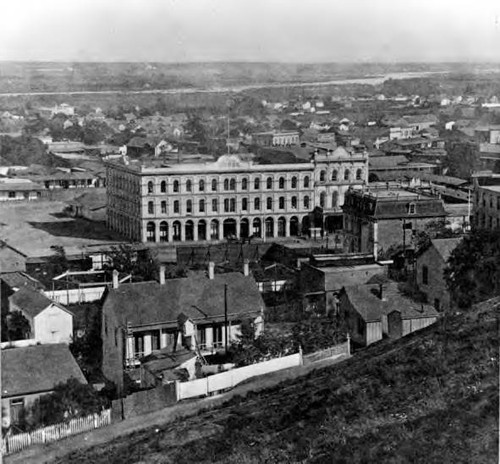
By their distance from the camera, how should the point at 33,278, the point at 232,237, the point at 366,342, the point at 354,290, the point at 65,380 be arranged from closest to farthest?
the point at 65,380
the point at 366,342
the point at 354,290
the point at 33,278
the point at 232,237

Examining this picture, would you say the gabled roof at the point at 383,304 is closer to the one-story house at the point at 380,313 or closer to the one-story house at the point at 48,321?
the one-story house at the point at 380,313

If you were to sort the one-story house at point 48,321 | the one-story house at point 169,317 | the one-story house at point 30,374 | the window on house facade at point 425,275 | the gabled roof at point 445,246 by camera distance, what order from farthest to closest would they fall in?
the window on house facade at point 425,275 < the gabled roof at point 445,246 < the one-story house at point 48,321 < the one-story house at point 169,317 < the one-story house at point 30,374

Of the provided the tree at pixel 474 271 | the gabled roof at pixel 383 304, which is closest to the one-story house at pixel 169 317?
the gabled roof at pixel 383 304

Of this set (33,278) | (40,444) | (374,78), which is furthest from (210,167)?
(374,78)

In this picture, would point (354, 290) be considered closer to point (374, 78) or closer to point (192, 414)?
point (192, 414)

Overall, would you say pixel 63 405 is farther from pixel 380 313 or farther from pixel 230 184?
pixel 230 184

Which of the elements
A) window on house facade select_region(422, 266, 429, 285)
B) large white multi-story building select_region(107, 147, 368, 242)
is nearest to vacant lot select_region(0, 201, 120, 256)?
large white multi-story building select_region(107, 147, 368, 242)

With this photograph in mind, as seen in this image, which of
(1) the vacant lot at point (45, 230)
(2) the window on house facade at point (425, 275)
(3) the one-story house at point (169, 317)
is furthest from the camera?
(1) the vacant lot at point (45, 230)

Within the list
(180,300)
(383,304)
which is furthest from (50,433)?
(383,304)
